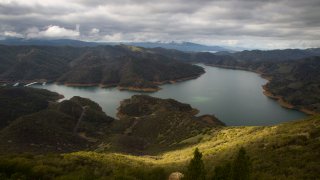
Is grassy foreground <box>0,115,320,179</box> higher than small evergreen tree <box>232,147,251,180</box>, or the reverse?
small evergreen tree <box>232,147,251,180</box>

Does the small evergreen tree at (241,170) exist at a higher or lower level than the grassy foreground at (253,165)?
higher

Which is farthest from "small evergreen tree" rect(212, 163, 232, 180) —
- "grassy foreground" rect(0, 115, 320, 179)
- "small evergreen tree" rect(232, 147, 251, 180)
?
"grassy foreground" rect(0, 115, 320, 179)

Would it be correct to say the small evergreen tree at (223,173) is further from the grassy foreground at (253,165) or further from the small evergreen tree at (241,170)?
the grassy foreground at (253,165)

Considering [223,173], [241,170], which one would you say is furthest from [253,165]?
[241,170]

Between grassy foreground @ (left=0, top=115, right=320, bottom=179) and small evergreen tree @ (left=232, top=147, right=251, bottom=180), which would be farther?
grassy foreground @ (left=0, top=115, right=320, bottom=179)

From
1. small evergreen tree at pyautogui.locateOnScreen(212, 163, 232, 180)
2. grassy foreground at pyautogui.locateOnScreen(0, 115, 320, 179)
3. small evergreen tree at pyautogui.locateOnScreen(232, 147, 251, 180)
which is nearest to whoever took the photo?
small evergreen tree at pyautogui.locateOnScreen(232, 147, 251, 180)

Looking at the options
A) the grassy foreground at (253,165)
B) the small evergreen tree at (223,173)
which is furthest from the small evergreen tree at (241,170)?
the grassy foreground at (253,165)

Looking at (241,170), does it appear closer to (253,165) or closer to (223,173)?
(223,173)

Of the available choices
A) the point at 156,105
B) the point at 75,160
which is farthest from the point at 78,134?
the point at 75,160

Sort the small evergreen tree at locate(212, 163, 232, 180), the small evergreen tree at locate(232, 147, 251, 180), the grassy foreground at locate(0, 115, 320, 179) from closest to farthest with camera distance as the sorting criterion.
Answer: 1. the small evergreen tree at locate(232, 147, 251, 180)
2. the small evergreen tree at locate(212, 163, 232, 180)
3. the grassy foreground at locate(0, 115, 320, 179)

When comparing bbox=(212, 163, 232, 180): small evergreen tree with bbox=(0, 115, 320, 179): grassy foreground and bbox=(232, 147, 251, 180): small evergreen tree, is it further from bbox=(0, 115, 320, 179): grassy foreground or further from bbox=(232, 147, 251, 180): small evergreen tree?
bbox=(0, 115, 320, 179): grassy foreground

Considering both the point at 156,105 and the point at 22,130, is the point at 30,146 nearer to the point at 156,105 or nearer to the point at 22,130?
the point at 22,130
